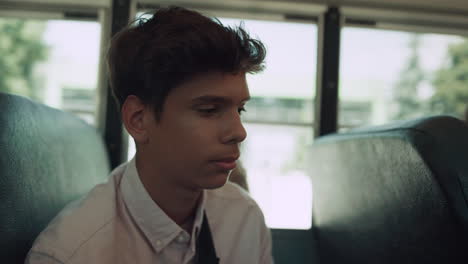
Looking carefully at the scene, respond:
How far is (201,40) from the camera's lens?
1.06 meters

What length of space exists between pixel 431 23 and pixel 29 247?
2989mm

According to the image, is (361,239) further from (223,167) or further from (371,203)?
(223,167)

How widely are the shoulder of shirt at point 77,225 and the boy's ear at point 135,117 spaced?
0.59ft

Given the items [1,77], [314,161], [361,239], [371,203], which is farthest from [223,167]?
[1,77]

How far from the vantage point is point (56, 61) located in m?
2.79

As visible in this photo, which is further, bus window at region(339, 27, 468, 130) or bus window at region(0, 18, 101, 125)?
bus window at region(339, 27, 468, 130)

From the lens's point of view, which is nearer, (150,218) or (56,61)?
(150,218)

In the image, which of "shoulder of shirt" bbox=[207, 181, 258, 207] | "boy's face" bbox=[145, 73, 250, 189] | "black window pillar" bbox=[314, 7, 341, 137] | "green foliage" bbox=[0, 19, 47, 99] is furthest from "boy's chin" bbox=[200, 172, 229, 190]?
"green foliage" bbox=[0, 19, 47, 99]

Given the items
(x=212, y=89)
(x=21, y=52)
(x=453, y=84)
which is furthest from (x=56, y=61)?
(x=453, y=84)

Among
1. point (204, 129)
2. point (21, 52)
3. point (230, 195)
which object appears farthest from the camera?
point (21, 52)

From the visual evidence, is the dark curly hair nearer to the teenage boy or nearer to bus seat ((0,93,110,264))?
the teenage boy

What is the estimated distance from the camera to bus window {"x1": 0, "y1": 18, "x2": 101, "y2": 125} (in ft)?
9.14

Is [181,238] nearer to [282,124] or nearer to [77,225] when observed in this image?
[77,225]

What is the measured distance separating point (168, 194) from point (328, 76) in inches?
80.3
